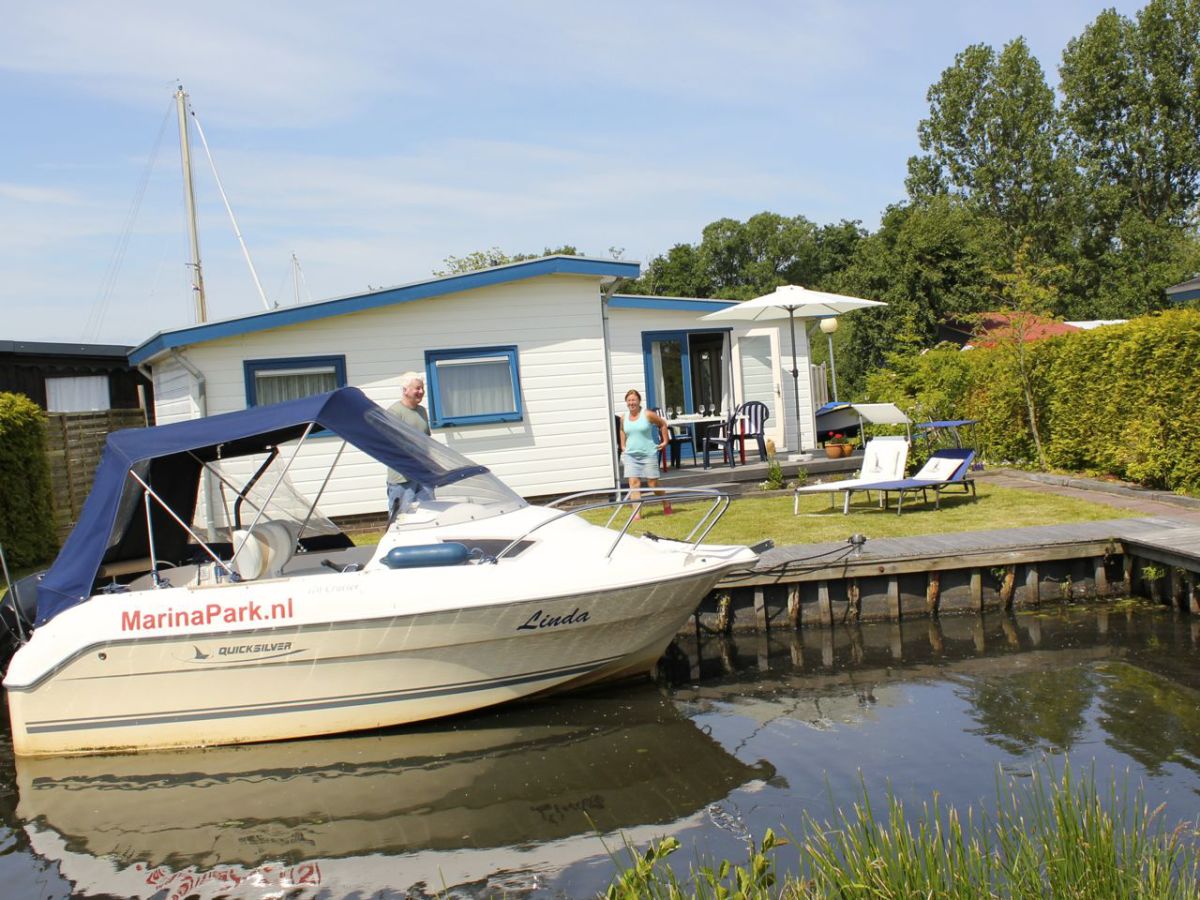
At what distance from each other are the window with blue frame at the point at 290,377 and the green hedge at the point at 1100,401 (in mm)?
9862

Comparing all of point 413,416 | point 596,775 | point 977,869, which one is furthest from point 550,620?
point 977,869

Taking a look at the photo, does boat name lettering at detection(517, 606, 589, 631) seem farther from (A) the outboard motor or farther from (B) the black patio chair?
(B) the black patio chair

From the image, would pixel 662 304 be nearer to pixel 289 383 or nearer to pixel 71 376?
pixel 289 383

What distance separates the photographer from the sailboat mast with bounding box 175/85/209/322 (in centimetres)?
2792

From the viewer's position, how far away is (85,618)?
23.8 ft

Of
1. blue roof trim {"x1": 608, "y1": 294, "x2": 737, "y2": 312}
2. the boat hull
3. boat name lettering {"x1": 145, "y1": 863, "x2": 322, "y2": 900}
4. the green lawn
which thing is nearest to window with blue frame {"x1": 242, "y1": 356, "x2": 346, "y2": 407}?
the green lawn

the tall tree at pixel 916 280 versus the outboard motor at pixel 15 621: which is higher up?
the tall tree at pixel 916 280

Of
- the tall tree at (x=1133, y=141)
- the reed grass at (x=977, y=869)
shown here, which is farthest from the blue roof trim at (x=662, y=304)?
the tall tree at (x=1133, y=141)

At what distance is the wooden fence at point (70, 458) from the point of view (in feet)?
52.4

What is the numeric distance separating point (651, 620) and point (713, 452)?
11988mm

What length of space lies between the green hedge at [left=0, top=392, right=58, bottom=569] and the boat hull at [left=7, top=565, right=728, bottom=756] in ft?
23.4

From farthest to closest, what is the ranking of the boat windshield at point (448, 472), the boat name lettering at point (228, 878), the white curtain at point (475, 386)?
the white curtain at point (475, 386) < the boat windshield at point (448, 472) < the boat name lettering at point (228, 878)

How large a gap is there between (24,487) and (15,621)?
22.8 ft

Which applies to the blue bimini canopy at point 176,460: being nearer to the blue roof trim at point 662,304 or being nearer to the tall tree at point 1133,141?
the blue roof trim at point 662,304
